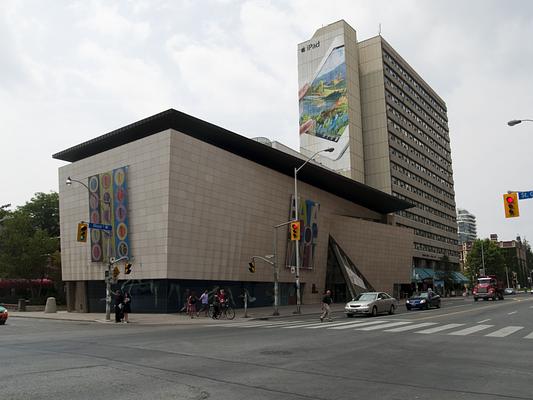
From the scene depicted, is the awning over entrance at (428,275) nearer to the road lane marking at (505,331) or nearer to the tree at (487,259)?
the tree at (487,259)

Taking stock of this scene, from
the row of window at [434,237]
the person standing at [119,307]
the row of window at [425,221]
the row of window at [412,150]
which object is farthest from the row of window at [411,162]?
the person standing at [119,307]

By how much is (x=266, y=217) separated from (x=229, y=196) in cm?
632

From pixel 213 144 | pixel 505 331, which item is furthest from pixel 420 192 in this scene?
pixel 505 331

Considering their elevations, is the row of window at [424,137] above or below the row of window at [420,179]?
above

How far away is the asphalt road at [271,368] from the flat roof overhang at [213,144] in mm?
26202

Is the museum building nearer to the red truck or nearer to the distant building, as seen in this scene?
the red truck

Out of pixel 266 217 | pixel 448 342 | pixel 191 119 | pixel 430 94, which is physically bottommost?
pixel 448 342

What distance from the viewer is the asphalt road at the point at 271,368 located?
304 inches

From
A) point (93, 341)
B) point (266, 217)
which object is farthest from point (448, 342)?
point (266, 217)

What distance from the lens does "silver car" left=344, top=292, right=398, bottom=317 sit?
2805 cm

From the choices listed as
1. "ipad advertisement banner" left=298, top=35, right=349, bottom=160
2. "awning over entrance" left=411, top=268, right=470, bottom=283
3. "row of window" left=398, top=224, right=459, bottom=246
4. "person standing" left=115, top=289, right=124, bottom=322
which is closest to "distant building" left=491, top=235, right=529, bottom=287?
"row of window" left=398, top=224, right=459, bottom=246

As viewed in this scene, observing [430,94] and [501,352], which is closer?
[501,352]

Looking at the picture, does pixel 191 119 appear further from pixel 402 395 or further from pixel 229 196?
pixel 402 395

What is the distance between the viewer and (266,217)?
4644 cm
